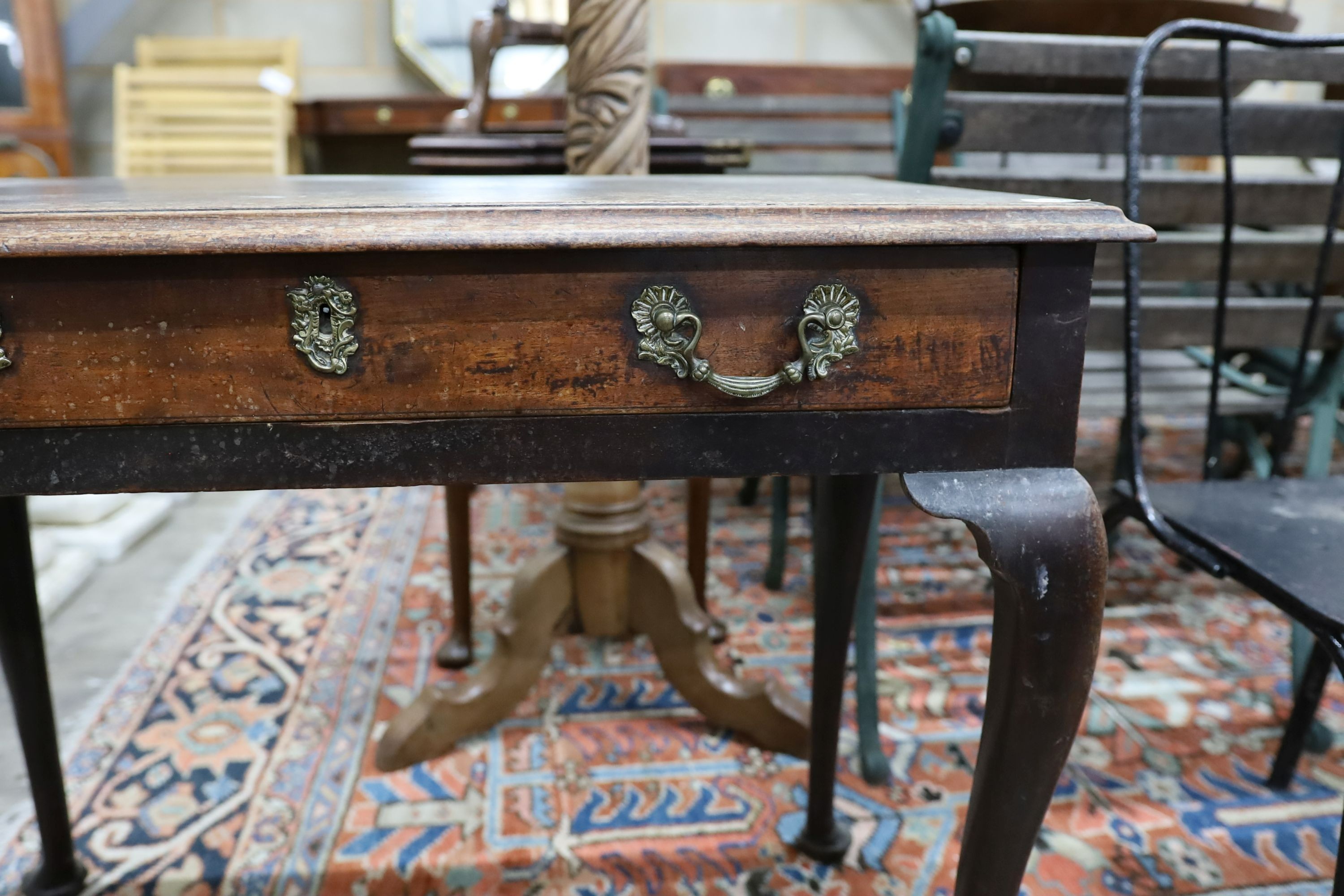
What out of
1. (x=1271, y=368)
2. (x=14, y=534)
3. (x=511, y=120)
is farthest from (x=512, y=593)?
(x=511, y=120)

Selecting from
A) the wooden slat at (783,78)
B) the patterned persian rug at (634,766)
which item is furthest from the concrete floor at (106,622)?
the wooden slat at (783,78)

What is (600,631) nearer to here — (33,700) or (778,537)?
(778,537)

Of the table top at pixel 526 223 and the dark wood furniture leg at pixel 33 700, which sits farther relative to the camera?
the dark wood furniture leg at pixel 33 700

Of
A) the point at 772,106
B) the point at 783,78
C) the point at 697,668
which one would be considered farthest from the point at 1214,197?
the point at 783,78

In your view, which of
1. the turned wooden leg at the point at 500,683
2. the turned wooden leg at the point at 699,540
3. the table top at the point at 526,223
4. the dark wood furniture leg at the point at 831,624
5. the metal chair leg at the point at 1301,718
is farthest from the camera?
the turned wooden leg at the point at 699,540

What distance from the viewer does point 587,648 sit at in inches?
62.2

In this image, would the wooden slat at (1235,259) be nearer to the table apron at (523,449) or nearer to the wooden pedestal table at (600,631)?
the wooden pedestal table at (600,631)

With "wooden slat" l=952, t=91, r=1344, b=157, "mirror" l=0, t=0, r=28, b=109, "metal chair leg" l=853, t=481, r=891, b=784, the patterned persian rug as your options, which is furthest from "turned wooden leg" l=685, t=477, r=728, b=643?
"mirror" l=0, t=0, r=28, b=109

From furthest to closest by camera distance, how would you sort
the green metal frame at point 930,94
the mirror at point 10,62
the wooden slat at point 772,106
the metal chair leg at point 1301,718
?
the mirror at point 10,62 → the wooden slat at point 772,106 → the metal chair leg at point 1301,718 → the green metal frame at point 930,94

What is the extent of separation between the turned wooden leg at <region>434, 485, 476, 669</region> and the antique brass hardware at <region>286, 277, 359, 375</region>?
2.80 ft

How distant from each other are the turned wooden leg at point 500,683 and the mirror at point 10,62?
3.16 metres

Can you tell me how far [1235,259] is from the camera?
53.0 inches

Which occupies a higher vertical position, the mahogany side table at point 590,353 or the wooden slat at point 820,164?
the wooden slat at point 820,164

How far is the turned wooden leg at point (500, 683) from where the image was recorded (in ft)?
4.11
